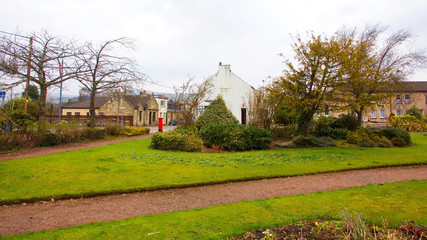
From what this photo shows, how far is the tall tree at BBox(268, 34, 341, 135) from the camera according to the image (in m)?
14.0

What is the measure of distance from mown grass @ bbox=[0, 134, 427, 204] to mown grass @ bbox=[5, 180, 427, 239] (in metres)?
2.19

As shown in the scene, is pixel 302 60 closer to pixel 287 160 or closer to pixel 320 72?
pixel 320 72

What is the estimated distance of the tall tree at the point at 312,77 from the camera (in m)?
14.0

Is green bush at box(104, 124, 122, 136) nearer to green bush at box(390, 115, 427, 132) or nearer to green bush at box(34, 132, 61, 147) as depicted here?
green bush at box(34, 132, 61, 147)

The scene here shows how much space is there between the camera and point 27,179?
7363mm

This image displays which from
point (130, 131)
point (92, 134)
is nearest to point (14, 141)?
point (92, 134)

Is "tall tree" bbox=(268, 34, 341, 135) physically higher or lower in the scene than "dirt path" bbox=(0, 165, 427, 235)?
higher

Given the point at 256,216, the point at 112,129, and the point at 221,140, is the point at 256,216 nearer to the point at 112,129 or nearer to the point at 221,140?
the point at 221,140

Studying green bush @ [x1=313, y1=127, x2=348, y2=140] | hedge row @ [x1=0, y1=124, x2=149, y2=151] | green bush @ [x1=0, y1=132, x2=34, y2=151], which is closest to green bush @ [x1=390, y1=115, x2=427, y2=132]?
green bush @ [x1=313, y1=127, x2=348, y2=140]

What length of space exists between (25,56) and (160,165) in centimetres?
1159

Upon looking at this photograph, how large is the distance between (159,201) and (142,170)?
2969 mm

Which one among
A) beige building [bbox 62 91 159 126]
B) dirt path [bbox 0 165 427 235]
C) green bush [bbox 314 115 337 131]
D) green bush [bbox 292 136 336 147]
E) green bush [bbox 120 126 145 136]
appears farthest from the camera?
beige building [bbox 62 91 159 126]

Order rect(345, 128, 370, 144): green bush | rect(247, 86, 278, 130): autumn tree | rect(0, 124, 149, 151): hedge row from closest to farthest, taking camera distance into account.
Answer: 1. rect(0, 124, 149, 151): hedge row
2. rect(345, 128, 370, 144): green bush
3. rect(247, 86, 278, 130): autumn tree

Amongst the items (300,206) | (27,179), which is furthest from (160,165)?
(300,206)
